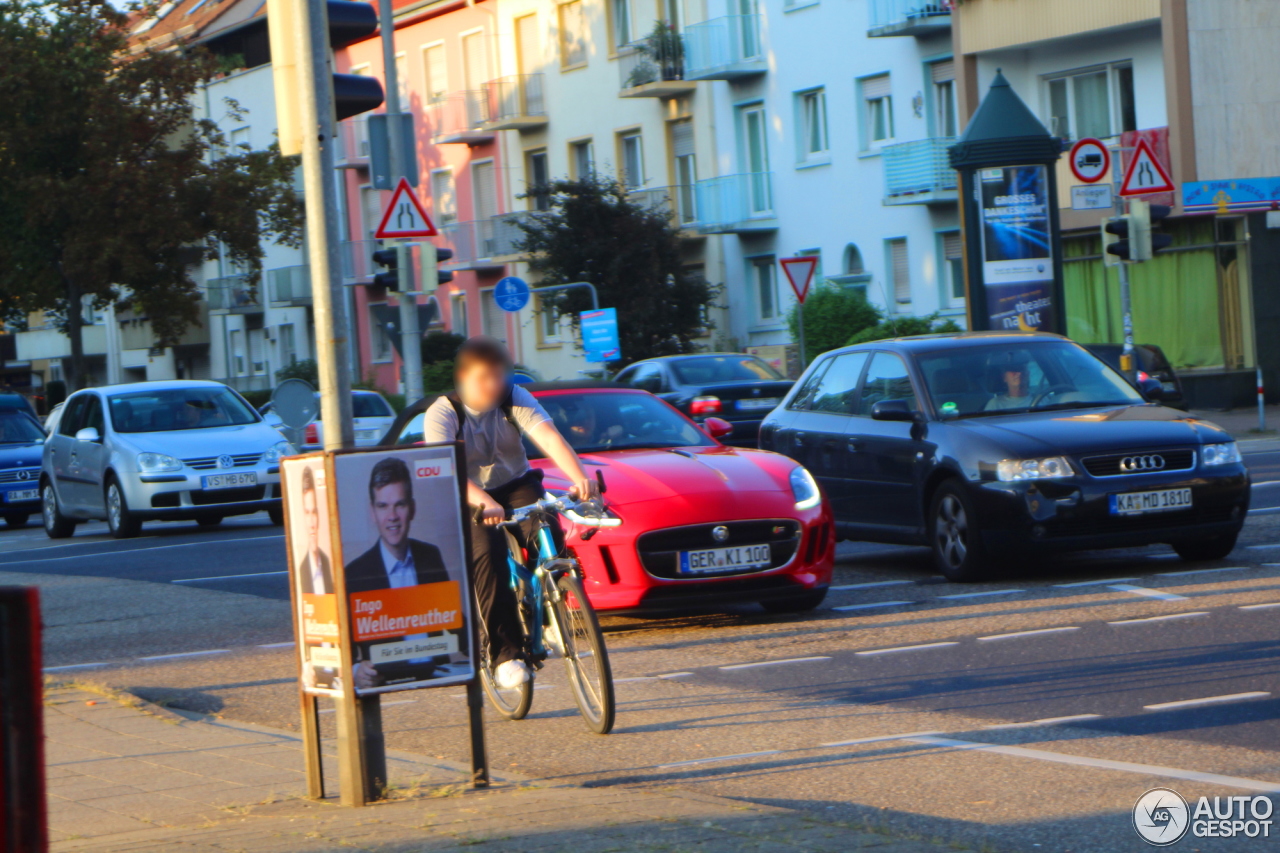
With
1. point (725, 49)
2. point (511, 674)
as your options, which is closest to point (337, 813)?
point (511, 674)

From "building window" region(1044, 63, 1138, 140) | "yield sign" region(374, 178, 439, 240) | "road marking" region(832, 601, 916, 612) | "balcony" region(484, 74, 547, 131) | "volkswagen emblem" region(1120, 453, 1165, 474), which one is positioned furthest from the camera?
"balcony" region(484, 74, 547, 131)

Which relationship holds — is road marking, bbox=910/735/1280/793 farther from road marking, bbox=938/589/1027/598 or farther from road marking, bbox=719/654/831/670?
road marking, bbox=938/589/1027/598

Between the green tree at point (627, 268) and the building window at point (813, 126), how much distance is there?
3803mm

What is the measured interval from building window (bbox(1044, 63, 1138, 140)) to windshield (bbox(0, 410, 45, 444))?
19332mm

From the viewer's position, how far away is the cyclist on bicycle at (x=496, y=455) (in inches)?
307

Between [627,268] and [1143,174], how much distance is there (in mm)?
22007

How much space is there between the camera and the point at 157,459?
67.3 feet

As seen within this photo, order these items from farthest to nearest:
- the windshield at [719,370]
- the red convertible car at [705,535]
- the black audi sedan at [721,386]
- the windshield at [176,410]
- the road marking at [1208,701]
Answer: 1. the windshield at [719,370]
2. the black audi sedan at [721,386]
3. the windshield at [176,410]
4. the red convertible car at [705,535]
5. the road marking at [1208,701]

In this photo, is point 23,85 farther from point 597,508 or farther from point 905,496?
point 597,508

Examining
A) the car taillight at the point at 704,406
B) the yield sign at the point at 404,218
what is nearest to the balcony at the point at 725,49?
the car taillight at the point at 704,406

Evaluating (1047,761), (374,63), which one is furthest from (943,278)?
(1047,761)

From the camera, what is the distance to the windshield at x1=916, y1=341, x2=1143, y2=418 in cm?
1270

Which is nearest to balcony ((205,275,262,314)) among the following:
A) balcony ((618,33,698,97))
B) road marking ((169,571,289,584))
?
balcony ((618,33,698,97))

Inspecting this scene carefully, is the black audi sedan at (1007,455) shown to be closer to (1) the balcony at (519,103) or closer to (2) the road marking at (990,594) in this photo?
(2) the road marking at (990,594)
